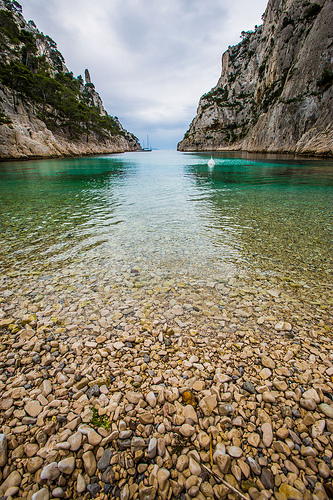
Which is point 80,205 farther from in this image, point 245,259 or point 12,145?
point 12,145

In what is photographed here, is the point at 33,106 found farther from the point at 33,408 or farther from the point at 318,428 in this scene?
the point at 318,428

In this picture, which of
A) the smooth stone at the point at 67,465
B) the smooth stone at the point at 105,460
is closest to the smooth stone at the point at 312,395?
the smooth stone at the point at 105,460

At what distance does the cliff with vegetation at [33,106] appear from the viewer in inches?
2018

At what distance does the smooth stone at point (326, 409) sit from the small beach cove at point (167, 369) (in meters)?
0.01

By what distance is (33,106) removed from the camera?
66062 mm

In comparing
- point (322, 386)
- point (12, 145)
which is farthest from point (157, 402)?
point (12, 145)

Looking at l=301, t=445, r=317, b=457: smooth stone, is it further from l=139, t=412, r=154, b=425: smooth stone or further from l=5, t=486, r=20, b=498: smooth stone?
l=5, t=486, r=20, b=498: smooth stone

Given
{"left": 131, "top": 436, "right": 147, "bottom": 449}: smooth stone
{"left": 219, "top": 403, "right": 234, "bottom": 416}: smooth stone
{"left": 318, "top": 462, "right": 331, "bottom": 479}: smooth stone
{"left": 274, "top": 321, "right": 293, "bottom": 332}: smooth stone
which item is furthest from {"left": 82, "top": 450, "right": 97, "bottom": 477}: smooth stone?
{"left": 274, "top": 321, "right": 293, "bottom": 332}: smooth stone

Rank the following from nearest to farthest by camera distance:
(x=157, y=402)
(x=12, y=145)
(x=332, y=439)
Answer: (x=332, y=439) → (x=157, y=402) → (x=12, y=145)

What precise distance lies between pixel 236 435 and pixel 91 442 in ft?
5.46

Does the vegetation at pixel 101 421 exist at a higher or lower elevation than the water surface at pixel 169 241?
lower

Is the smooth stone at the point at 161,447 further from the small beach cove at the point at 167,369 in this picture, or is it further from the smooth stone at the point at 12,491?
the smooth stone at the point at 12,491

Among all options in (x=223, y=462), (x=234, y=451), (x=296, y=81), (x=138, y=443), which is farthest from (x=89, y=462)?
(x=296, y=81)

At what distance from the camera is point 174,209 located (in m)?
13.3
